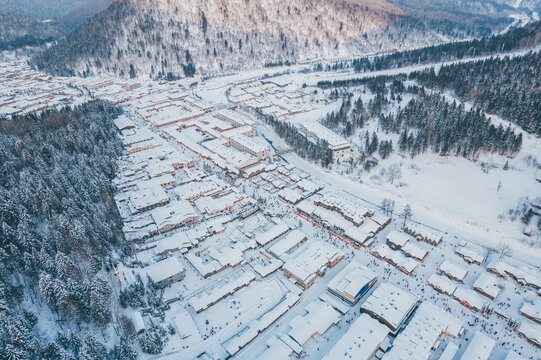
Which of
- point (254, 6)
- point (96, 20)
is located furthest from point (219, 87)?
point (96, 20)

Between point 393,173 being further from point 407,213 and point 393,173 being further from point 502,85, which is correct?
point 502,85

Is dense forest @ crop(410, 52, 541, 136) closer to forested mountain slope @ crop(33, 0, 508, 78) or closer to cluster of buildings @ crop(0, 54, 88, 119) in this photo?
forested mountain slope @ crop(33, 0, 508, 78)

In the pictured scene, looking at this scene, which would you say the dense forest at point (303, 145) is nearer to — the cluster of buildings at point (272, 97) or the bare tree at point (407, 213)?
the cluster of buildings at point (272, 97)

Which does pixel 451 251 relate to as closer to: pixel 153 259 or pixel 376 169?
pixel 376 169

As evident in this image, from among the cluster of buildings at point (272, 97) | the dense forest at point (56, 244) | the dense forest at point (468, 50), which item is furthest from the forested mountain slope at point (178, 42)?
the dense forest at point (56, 244)

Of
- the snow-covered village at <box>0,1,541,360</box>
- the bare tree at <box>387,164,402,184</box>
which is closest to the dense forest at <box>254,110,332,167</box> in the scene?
the snow-covered village at <box>0,1,541,360</box>

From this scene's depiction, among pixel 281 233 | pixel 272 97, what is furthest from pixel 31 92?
pixel 281 233
